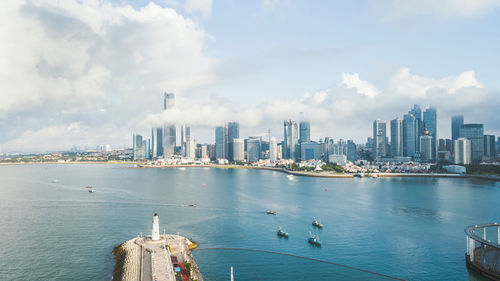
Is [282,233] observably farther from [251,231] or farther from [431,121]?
[431,121]

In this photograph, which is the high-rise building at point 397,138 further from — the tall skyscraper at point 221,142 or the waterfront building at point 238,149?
the tall skyscraper at point 221,142

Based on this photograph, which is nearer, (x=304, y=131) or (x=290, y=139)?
(x=290, y=139)

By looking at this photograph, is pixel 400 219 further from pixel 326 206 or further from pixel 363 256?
pixel 363 256

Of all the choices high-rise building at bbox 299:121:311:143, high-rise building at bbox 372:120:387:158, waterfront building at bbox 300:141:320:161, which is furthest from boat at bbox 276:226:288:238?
high-rise building at bbox 299:121:311:143

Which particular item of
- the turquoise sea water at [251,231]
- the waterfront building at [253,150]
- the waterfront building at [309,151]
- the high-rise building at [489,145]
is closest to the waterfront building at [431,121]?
the high-rise building at [489,145]

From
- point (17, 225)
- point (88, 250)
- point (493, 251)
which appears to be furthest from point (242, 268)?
point (17, 225)

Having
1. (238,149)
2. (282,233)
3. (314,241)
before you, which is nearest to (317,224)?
(282,233)
